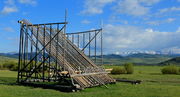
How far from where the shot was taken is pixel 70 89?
16094 mm

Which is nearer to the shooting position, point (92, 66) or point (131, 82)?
point (92, 66)

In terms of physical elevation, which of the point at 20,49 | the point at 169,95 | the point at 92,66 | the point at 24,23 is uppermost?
the point at 24,23

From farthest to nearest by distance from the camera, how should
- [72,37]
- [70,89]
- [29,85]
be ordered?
[72,37] < [29,85] < [70,89]

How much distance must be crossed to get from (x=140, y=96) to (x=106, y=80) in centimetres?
656

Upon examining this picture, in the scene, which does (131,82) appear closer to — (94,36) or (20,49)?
(94,36)

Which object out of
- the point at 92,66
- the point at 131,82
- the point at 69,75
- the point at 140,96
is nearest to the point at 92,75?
the point at 92,66

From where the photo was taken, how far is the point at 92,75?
19.2 m

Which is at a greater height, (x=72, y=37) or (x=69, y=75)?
(x=72, y=37)

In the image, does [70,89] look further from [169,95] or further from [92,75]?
[169,95]

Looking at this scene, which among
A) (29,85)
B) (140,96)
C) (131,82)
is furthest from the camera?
(131,82)

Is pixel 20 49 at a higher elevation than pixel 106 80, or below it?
higher

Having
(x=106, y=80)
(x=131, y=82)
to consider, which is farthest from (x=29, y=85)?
(x=131, y=82)

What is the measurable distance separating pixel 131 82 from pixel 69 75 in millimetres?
7090

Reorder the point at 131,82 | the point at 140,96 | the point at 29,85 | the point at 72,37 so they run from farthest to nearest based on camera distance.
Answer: the point at 72,37
the point at 131,82
the point at 29,85
the point at 140,96
